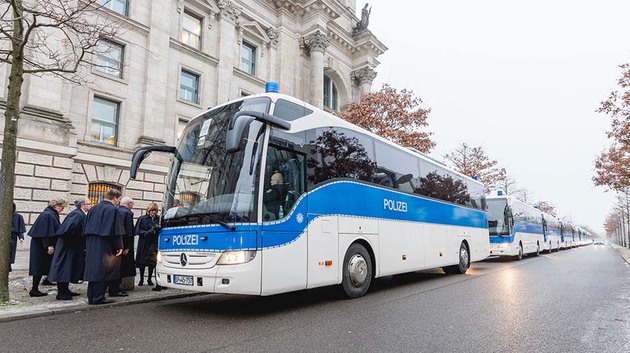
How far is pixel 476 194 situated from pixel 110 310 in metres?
12.7

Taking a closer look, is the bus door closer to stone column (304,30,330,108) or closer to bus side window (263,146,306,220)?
bus side window (263,146,306,220)

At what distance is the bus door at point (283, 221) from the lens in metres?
5.92

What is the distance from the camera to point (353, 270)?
765cm

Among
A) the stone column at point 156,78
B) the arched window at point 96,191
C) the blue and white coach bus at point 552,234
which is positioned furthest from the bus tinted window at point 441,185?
the blue and white coach bus at point 552,234

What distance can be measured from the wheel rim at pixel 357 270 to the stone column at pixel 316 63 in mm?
23623

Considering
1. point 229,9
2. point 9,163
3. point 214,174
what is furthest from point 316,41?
point 214,174

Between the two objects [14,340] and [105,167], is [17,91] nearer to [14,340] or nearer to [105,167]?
[14,340]

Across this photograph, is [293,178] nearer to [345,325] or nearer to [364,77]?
[345,325]

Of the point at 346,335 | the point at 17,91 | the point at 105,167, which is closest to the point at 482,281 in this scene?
the point at 346,335

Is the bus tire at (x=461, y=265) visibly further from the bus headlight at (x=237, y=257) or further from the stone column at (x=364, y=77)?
the stone column at (x=364, y=77)

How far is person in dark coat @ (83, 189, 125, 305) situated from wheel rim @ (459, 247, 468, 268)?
10014mm

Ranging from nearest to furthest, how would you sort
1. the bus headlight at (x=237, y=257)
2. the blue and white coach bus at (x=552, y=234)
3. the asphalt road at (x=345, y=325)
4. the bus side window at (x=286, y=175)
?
the asphalt road at (x=345, y=325)
the bus headlight at (x=237, y=257)
the bus side window at (x=286, y=175)
the blue and white coach bus at (x=552, y=234)

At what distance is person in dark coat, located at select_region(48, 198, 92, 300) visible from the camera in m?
7.01

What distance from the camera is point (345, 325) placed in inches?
215
